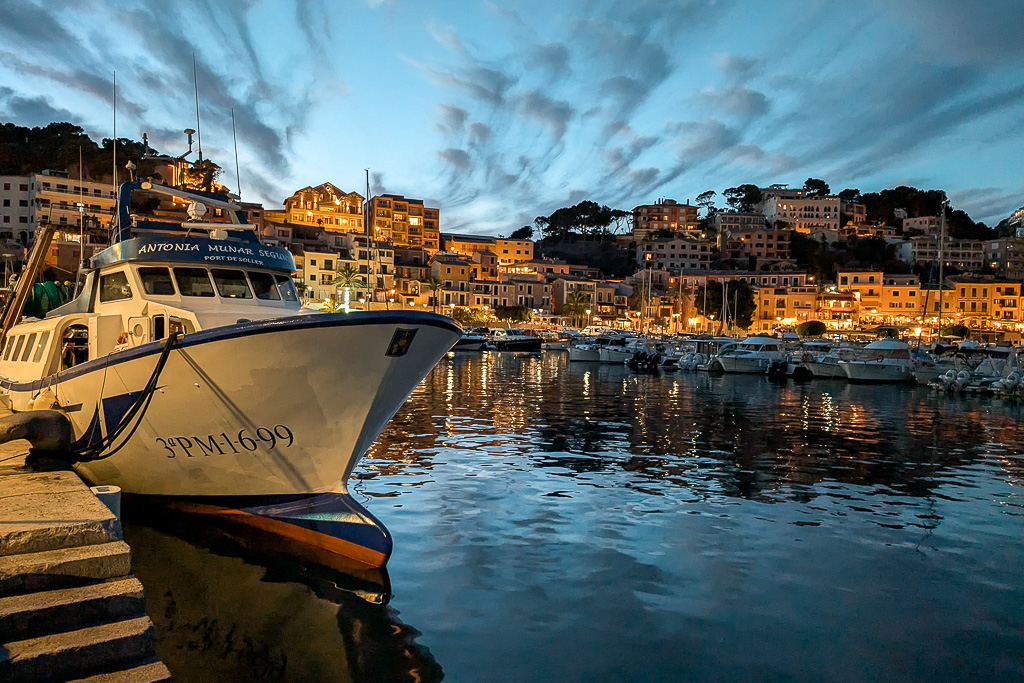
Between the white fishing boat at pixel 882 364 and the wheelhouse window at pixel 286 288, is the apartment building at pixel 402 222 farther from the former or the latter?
the wheelhouse window at pixel 286 288

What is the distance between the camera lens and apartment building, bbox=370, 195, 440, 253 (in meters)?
119

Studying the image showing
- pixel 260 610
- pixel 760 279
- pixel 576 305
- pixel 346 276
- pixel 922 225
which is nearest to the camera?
pixel 260 610

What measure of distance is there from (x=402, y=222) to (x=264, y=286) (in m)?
111

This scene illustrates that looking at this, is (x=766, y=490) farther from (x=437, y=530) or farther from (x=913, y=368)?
(x=913, y=368)

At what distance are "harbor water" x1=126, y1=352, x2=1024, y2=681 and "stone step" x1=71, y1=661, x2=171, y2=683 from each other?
179 cm

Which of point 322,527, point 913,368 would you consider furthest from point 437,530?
point 913,368

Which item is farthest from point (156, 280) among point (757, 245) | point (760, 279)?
point (757, 245)

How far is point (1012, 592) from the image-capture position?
8.89 metres

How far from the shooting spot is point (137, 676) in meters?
4.75

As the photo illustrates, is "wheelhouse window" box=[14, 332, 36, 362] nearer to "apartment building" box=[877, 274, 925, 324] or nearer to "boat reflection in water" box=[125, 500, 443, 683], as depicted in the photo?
"boat reflection in water" box=[125, 500, 443, 683]

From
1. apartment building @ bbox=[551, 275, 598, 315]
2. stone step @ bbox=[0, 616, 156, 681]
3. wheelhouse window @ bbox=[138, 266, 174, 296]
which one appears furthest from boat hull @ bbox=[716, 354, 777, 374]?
apartment building @ bbox=[551, 275, 598, 315]

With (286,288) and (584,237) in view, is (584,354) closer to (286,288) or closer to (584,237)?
(286,288)

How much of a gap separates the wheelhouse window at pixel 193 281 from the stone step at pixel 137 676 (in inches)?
318

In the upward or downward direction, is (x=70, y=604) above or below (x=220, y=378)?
below
